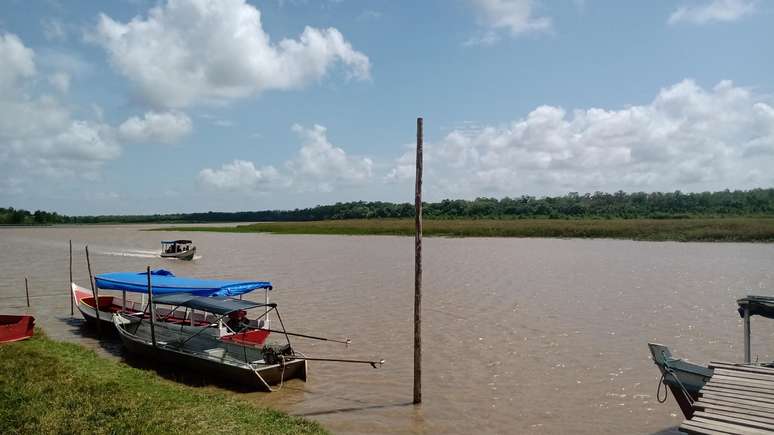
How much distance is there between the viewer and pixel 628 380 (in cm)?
1191

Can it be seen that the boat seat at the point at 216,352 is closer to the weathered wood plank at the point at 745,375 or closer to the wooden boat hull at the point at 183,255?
the weathered wood plank at the point at 745,375

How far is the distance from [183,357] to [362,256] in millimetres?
27720

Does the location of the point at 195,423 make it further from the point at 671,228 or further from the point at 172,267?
the point at 671,228

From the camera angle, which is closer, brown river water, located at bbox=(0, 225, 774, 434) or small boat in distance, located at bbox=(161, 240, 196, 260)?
brown river water, located at bbox=(0, 225, 774, 434)

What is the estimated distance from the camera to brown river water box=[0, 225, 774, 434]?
10.3 m

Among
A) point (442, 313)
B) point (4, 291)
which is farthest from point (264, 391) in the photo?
point (4, 291)

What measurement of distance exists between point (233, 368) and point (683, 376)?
A: 27.3 ft

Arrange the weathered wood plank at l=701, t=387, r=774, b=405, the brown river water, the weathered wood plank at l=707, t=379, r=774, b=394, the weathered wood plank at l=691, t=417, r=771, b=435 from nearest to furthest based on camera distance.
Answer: the weathered wood plank at l=691, t=417, r=771, b=435, the weathered wood plank at l=701, t=387, r=774, b=405, the weathered wood plank at l=707, t=379, r=774, b=394, the brown river water

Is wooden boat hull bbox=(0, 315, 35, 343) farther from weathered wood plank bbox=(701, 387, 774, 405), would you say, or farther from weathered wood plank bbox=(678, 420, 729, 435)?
weathered wood plank bbox=(701, 387, 774, 405)

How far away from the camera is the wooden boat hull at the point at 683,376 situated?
8.29m

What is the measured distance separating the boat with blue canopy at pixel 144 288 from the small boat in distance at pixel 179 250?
21.9 metres

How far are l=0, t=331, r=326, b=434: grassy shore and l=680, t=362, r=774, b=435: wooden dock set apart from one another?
5280 millimetres

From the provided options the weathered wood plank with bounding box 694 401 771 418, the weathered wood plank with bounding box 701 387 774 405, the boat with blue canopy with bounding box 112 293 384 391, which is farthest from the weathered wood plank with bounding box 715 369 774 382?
the boat with blue canopy with bounding box 112 293 384 391

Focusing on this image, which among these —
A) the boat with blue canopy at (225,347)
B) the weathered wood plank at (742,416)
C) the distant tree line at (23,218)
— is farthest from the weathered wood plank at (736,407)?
the distant tree line at (23,218)
